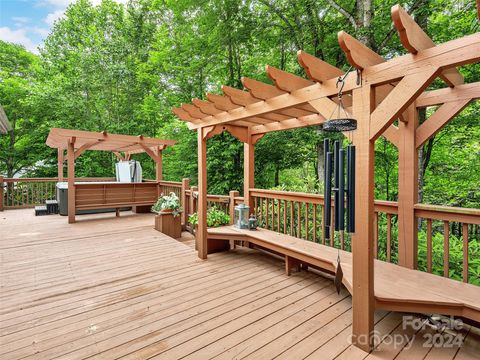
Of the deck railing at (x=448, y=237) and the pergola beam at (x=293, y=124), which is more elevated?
the pergola beam at (x=293, y=124)

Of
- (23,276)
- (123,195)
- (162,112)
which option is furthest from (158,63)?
(23,276)

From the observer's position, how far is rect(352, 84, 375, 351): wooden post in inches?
75.0

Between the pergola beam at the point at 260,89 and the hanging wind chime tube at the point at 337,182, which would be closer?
the hanging wind chime tube at the point at 337,182

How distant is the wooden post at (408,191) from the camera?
2625mm

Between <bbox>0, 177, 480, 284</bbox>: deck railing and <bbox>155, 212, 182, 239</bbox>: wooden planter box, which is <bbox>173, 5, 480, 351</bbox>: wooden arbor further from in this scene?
<bbox>155, 212, 182, 239</bbox>: wooden planter box

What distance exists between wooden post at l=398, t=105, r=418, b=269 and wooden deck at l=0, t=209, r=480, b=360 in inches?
26.3

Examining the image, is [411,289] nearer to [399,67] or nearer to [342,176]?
[342,176]

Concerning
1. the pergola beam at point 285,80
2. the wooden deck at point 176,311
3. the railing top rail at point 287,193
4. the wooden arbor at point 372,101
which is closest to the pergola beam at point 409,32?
the wooden arbor at point 372,101

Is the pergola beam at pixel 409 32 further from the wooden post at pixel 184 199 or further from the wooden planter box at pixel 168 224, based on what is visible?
the wooden post at pixel 184 199

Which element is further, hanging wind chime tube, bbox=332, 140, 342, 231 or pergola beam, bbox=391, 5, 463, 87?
hanging wind chime tube, bbox=332, 140, 342, 231

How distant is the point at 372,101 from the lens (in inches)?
75.5

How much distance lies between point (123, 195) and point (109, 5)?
1107 centimetres

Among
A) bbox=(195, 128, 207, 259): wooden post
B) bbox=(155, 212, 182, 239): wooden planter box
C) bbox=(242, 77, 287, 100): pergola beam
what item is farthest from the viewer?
bbox=(155, 212, 182, 239): wooden planter box

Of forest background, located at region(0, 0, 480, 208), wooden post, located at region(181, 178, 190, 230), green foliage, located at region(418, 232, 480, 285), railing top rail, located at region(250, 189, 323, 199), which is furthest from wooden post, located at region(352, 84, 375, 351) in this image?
wooden post, located at region(181, 178, 190, 230)
